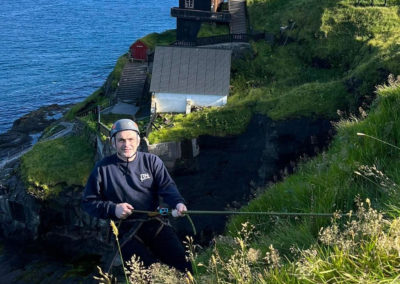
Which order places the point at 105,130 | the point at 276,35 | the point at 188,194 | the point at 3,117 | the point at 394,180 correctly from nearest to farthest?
the point at 394,180 < the point at 188,194 < the point at 105,130 < the point at 276,35 < the point at 3,117

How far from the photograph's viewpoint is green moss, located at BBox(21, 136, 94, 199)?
28.4 m

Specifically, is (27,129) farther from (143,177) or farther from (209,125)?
(143,177)

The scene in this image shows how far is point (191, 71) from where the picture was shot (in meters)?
29.7

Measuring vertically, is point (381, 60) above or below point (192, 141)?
above

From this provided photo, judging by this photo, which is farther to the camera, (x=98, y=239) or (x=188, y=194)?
(x=98, y=239)

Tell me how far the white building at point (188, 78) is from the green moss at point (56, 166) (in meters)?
7.45

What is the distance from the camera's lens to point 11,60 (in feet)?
220

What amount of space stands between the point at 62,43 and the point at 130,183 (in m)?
76.1

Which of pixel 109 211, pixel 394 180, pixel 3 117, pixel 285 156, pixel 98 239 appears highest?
pixel 394 180

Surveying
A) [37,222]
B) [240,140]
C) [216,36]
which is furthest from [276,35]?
[37,222]

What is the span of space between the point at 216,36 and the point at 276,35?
209 inches

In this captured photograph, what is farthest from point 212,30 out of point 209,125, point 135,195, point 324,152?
point 135,195

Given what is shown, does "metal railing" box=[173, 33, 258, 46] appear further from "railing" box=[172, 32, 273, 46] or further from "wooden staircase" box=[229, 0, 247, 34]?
"wooden staircase" box=[229, 0, 247, 34]

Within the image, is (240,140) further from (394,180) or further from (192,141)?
(394,180)
